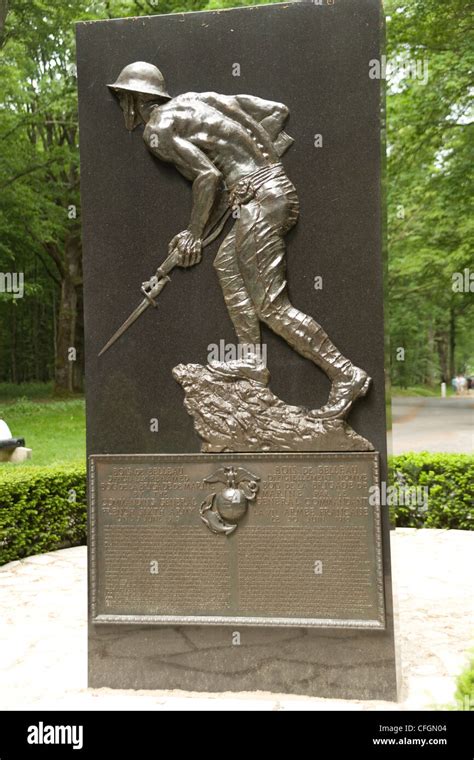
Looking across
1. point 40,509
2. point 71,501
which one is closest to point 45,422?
point 71,501

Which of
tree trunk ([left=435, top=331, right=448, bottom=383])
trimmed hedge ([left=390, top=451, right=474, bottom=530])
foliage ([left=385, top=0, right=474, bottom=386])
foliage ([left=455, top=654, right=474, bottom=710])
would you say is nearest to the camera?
foliage ([left=455, top=654, right=474, bottom=710])

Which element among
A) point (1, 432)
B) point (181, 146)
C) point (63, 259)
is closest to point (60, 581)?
point (181, 146)

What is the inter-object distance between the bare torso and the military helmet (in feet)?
0.38

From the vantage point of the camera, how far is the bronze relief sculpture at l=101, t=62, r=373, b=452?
4719 millimetres

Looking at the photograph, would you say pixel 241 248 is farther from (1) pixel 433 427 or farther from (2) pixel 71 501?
(1) pixel 433 427

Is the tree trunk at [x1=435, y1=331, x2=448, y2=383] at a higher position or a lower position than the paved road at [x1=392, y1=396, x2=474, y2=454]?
higher

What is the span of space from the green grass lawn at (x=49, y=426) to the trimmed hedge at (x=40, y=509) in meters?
3.85

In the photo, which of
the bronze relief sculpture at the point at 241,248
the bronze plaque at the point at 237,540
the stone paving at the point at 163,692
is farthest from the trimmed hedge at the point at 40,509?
the bronze relief sculpture at the point at 241,248

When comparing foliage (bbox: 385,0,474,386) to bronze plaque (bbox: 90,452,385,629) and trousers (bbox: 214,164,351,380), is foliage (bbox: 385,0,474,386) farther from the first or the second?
bronze plaque (bbox: 90,452,385,629)

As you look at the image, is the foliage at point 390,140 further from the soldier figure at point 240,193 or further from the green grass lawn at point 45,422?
the soldier figure at point 240,193

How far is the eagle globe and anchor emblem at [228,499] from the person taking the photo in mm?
4754

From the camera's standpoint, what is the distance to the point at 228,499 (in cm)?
475

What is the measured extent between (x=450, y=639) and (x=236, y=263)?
10.2 feet

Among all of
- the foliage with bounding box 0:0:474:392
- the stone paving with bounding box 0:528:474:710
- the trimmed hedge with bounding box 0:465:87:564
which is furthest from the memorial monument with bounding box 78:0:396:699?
the foliage with bounding box 0:0:474:392
